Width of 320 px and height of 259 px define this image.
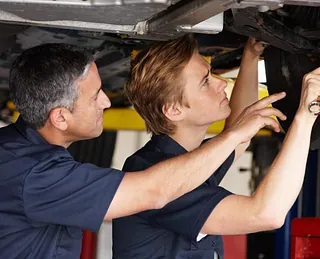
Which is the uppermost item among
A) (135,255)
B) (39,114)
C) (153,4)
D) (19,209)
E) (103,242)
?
(153,4)

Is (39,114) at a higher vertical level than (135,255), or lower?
higher

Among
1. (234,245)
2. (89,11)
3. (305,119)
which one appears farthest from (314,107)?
(234,245)

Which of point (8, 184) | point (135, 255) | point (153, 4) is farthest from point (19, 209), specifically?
point (153, 4)

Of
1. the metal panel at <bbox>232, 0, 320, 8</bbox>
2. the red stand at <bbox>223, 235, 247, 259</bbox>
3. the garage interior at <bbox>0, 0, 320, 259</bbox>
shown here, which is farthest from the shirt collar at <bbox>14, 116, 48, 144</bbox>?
the red stand at <bbox>223, 235, 247, 259</bbox>

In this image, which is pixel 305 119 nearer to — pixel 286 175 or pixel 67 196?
pixel 286 175

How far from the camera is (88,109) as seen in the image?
1.85 metres

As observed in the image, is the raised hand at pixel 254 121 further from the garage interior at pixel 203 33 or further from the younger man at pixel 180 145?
the garage interior at pixel 203 33

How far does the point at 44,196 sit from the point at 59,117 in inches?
9.4

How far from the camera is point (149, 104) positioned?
2117mm

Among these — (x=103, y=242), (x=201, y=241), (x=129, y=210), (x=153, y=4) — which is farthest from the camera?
(x=103, y=242)

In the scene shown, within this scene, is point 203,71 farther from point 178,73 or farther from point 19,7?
point 19,7

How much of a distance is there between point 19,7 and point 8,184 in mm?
409

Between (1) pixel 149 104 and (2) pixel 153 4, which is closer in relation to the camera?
(2) pixel 153 4

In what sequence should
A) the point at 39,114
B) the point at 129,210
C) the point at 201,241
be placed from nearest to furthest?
the point at 129,210, the point at 39,114, the point at 201,241
